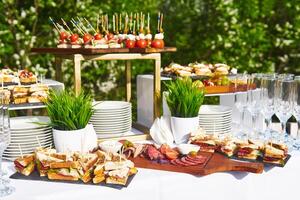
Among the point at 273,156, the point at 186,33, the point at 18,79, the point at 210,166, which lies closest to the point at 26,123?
the point at 18,79

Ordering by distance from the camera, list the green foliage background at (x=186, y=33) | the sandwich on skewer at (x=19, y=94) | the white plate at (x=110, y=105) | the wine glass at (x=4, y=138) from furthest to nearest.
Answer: the green foliage background at (x=186, y=33)
the white plate at (x=110, y=105)
the sandwich on skewer at (x=19, y=94)
the wine glass at (x=4, y=138)

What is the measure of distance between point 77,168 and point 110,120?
526 mm

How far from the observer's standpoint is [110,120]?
7.07 ft

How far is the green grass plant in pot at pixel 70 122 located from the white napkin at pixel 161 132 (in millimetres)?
364

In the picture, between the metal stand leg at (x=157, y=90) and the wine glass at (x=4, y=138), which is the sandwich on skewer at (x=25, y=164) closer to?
the wine glass at (x=4, y=138)

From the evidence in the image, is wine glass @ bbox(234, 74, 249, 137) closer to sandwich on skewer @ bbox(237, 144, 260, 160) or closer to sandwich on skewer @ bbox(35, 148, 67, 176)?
sandwich on skewer @ bbox(237, 144, 260, 160)

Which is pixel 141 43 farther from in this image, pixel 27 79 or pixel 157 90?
pixel 27 79

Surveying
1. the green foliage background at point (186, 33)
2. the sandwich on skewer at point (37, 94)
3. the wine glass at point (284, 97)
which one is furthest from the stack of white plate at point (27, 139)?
the green foliage background at point (186, 33)

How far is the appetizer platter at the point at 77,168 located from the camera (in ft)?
5.38

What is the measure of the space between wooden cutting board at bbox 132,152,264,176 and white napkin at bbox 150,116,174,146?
29 cm

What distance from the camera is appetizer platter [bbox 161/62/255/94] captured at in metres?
2.38

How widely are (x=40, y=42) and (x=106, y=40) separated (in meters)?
2.94

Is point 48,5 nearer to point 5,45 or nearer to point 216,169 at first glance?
point 5,45

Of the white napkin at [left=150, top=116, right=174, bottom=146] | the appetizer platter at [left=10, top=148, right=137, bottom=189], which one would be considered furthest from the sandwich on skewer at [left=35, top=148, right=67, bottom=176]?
the white napkin at [left=150, top=116, right=174, bottom=146]
